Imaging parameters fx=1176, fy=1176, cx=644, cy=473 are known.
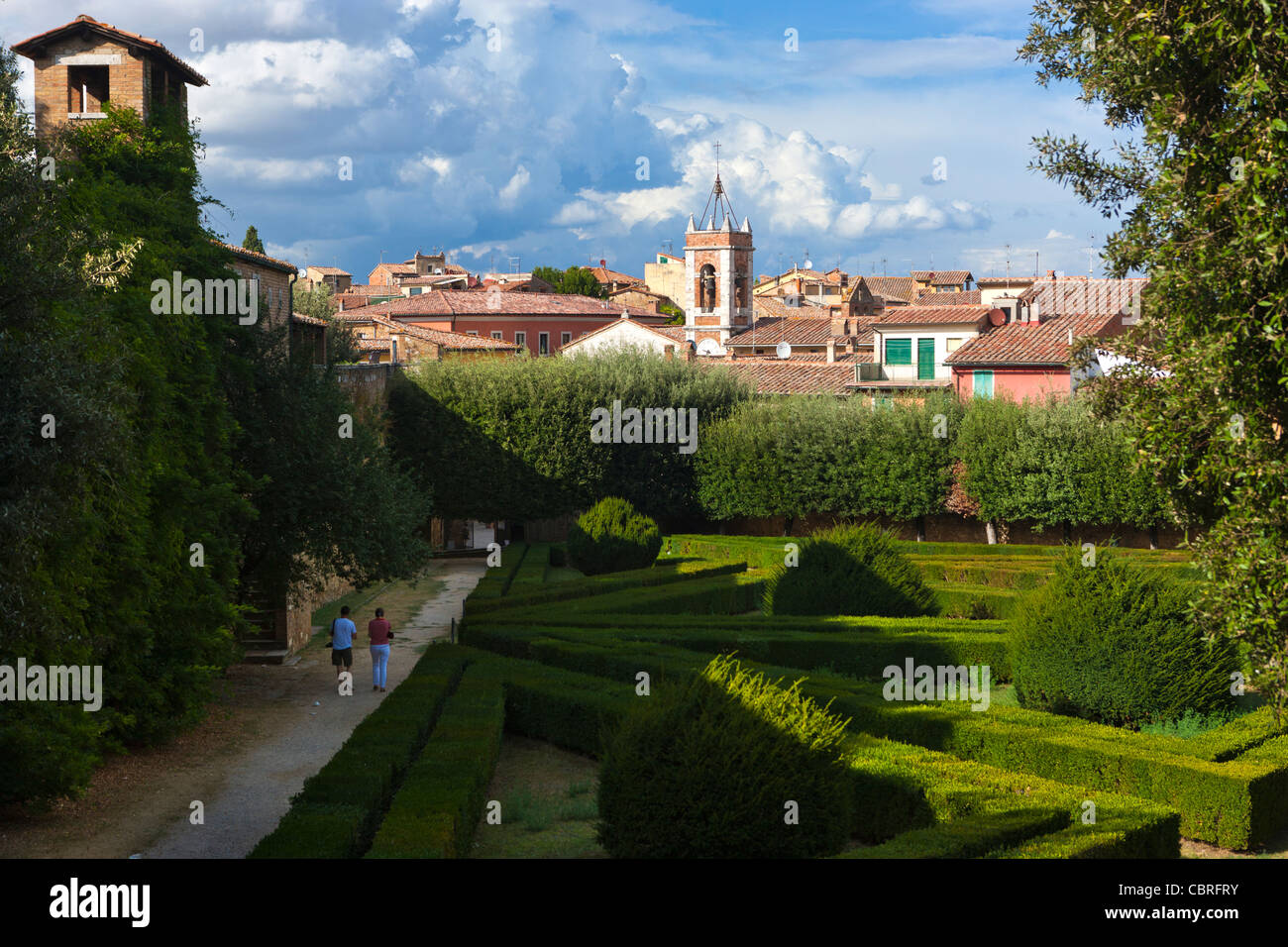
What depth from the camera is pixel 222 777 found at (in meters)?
14.2

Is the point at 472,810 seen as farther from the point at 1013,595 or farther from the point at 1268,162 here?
the point at 1013,595

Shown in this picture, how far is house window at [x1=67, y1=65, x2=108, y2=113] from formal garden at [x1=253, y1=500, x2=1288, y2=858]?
11.6m

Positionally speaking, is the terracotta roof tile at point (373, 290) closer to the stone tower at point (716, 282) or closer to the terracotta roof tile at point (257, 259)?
the stone tower at point (716, 282)

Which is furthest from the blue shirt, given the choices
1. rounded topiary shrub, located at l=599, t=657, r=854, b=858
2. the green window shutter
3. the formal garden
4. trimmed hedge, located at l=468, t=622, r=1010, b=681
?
the green window shutter

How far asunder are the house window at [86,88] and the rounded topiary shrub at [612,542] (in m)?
15.8

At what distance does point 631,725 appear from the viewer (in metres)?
9.39

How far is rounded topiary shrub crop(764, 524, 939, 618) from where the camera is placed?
69.8 ft

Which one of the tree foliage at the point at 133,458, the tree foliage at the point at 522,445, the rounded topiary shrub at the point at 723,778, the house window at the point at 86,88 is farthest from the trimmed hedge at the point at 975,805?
the tree foliage at the point at 522,445

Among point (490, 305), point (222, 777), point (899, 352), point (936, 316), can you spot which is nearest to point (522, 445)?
point (899, 352)

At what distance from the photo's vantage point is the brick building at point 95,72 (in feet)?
66.0

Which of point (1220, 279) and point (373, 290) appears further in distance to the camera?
point (373, 290)

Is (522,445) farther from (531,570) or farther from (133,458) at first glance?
(133,458)

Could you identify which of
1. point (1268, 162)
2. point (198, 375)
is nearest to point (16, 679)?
point (198, 375)

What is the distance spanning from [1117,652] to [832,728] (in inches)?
289
